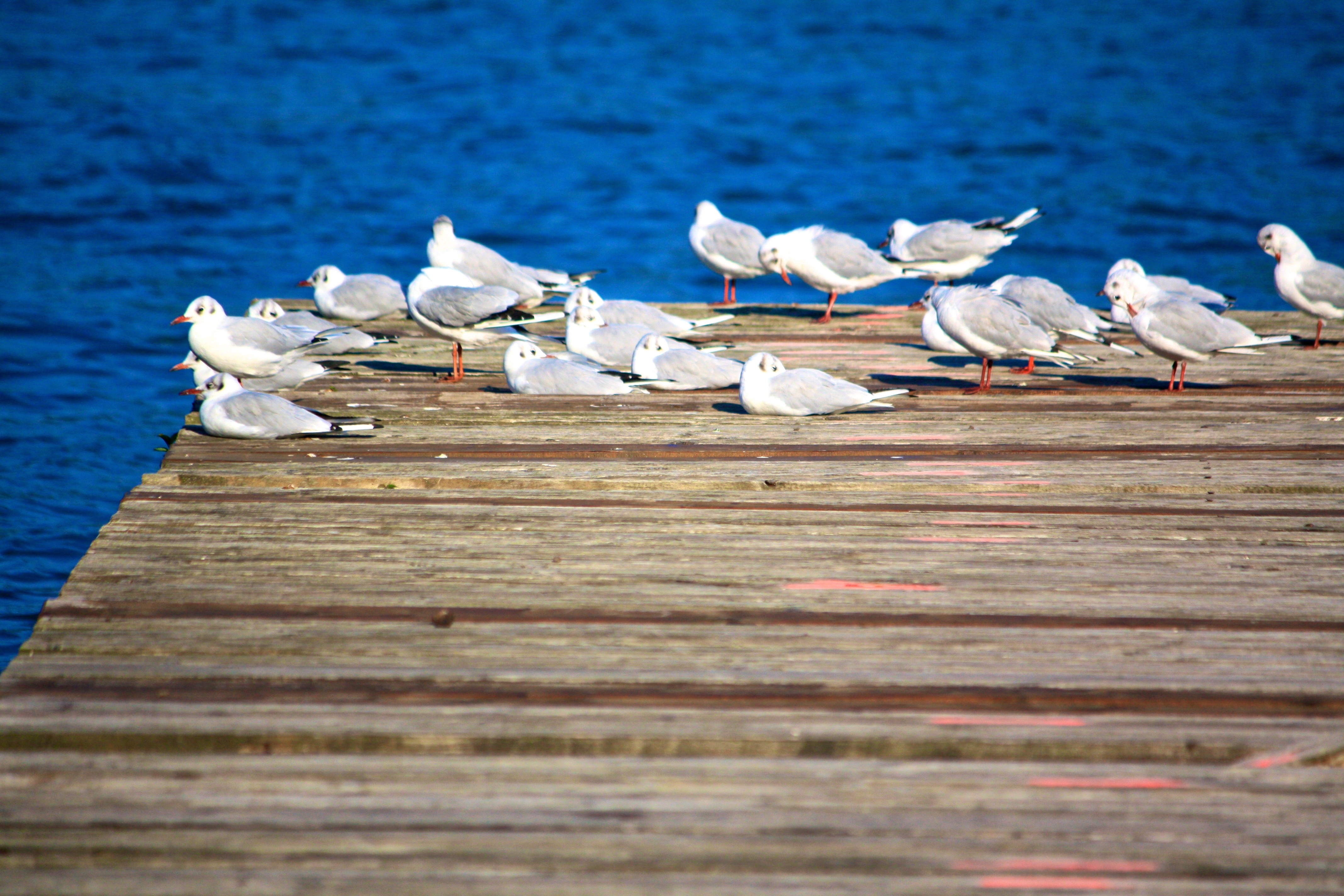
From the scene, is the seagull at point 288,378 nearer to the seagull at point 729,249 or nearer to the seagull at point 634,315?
the seagull at point 634,315

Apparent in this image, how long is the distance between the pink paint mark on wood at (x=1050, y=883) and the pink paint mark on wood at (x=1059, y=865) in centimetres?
2

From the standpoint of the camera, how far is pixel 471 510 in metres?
4.36

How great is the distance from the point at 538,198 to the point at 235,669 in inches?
717

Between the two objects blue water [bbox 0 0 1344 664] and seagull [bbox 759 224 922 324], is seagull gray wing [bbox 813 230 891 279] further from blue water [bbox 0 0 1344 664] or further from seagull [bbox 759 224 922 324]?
blue water [bbox 0 0 1344 664]

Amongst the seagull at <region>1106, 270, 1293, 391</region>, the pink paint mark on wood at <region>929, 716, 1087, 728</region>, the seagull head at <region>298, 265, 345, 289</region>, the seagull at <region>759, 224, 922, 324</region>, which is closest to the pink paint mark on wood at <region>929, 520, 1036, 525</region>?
the pink paint mark on wood at <region>929, 716, 1087, 728</region>

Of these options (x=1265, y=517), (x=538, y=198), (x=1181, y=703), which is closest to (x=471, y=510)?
(x=1181, y=703)

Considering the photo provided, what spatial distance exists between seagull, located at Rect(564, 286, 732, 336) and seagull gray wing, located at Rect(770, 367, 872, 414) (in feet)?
7.41

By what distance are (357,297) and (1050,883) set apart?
301 inches

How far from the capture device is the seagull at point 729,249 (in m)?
10.2

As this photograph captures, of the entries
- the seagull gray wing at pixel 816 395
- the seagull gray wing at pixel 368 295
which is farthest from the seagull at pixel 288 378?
the seagull gray wing at pixel 816 395

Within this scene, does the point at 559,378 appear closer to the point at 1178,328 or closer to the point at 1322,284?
the point at 1178,328

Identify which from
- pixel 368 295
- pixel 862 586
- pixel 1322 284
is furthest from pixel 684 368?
pixel 1322 284

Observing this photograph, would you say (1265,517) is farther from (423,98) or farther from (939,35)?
(939,35)

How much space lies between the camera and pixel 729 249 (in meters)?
10.2
